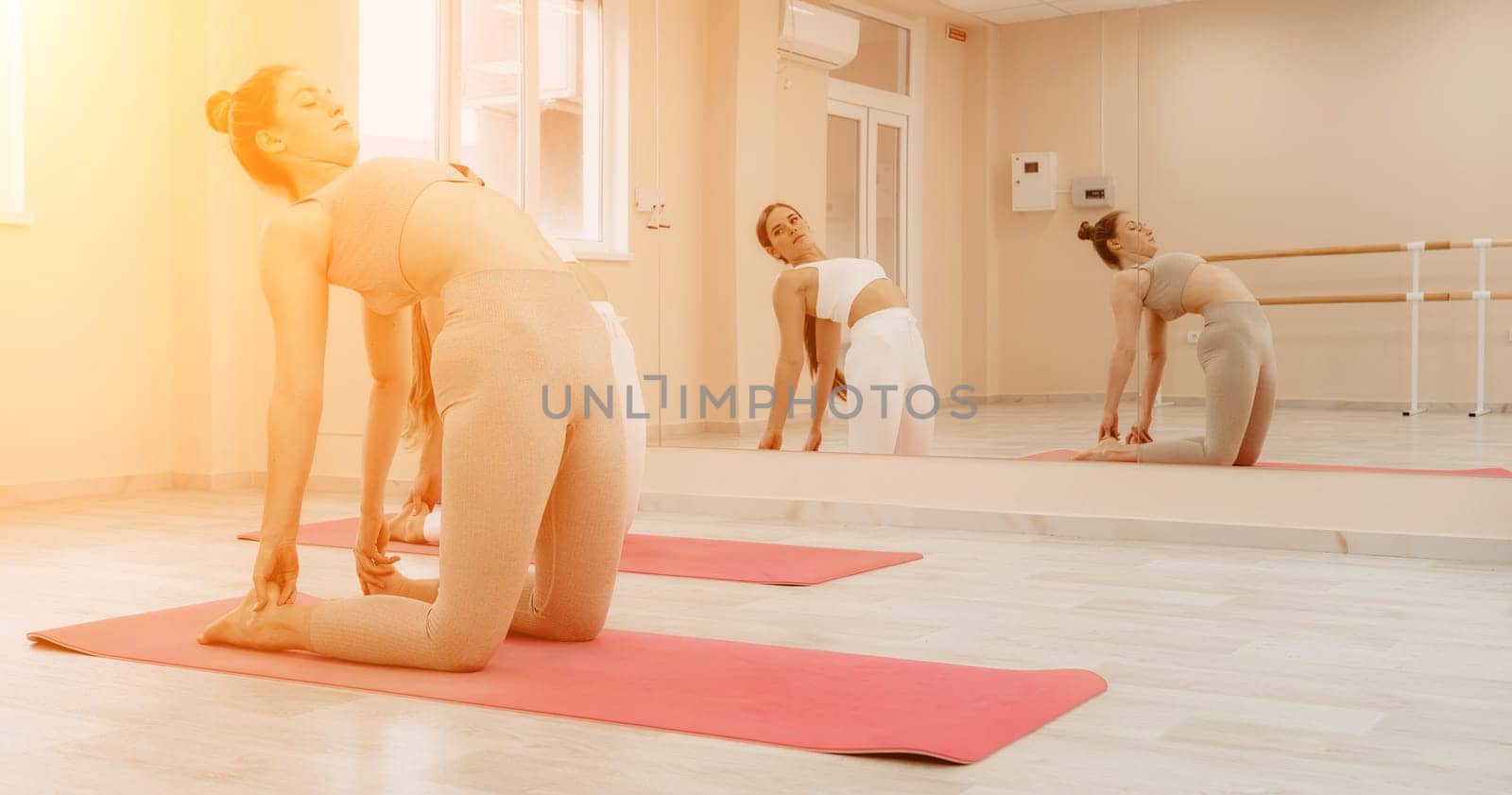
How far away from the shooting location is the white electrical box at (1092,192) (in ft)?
14.4

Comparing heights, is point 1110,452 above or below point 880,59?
below

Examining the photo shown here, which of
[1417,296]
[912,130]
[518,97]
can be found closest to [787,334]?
[912,130]

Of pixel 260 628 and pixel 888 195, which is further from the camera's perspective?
pixel 888 195

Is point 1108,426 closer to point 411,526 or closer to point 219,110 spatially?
point 411,526

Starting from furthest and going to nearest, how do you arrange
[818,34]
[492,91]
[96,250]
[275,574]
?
[492,91]
[96,250]
[818,34]
[275,574]

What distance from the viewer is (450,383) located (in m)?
2.23

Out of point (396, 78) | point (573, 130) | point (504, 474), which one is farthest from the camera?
point (396, 78)

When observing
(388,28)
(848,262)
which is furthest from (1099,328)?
(388,28)

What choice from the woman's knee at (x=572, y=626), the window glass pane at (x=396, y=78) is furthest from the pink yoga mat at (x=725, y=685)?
the window glass pane at (x=396, y=78)

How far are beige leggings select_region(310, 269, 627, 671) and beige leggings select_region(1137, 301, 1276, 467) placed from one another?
235cm

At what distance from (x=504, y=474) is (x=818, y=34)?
2988mm

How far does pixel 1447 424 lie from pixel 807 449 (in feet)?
6.61

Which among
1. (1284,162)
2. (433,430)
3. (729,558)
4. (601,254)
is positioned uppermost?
(1284,162)

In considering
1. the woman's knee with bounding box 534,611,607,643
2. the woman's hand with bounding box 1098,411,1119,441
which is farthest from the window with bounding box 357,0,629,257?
the woman's knee with bounding box 534,611,607,643
